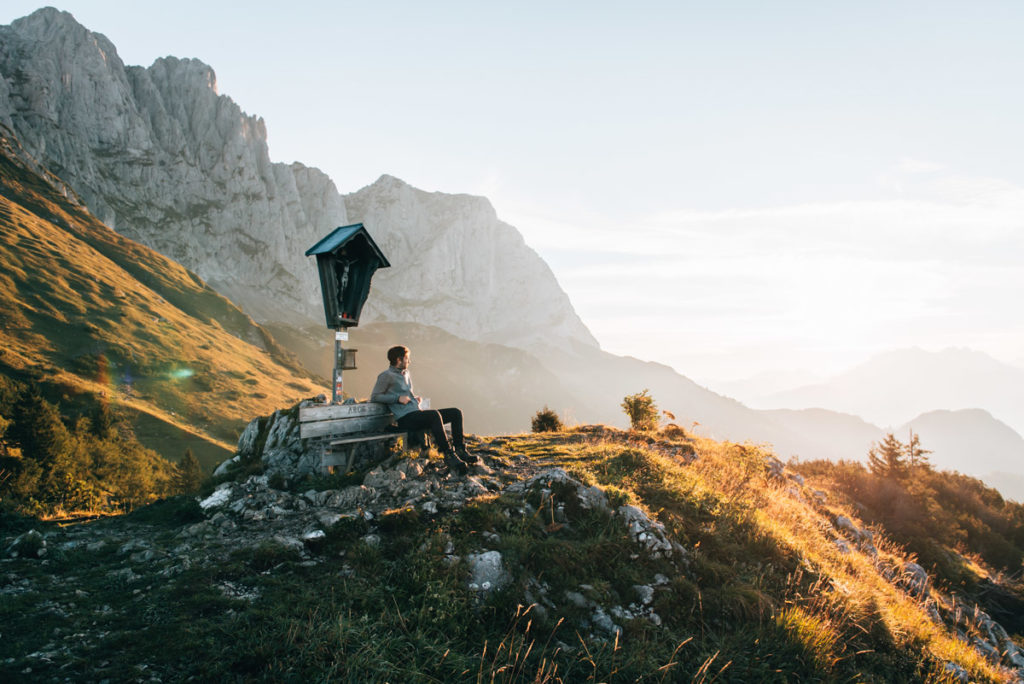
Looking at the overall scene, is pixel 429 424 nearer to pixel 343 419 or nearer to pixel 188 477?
pixel 343 419

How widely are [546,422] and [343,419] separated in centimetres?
1101

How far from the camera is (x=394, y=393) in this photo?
9.44 meters

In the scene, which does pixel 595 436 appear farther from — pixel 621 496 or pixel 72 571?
pixel 72 571

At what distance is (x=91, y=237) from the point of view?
117 m

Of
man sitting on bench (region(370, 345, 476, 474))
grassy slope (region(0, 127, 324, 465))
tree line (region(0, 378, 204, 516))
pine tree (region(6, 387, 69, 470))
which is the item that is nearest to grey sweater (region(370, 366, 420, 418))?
man sitting on bench (region(370, 345, 476, 474))

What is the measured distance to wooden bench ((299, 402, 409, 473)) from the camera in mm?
8727

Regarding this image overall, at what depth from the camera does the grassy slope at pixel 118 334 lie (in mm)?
60031

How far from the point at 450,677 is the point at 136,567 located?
444 centimetres

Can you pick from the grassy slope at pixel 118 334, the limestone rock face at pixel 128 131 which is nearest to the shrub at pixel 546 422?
the grassy slope at pixel 118 334

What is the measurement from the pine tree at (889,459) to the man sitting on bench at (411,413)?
1919cm

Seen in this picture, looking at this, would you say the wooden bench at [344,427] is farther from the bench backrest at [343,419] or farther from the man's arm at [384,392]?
the man's arm at [384,392]

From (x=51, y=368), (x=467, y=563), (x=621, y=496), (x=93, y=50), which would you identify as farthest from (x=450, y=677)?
(x=93, y=50)

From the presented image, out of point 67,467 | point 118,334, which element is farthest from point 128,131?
point 67,467

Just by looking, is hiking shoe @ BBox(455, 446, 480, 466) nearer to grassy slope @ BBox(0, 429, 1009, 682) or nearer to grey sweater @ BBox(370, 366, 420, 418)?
grey sweater @ BBox(370, 366, 420, 418)
